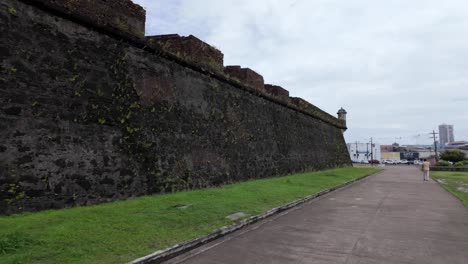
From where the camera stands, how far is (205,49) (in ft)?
43.9

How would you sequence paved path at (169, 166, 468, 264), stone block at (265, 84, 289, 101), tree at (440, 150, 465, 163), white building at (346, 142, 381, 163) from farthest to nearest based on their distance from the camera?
white building at (346, 142, 381, 163)
tree at (440, 150, 465, 163)
stone block at (265, 84, 289, 101)
paved path at (169, 166, 468, 264)

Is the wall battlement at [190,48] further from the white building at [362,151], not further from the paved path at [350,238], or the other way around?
the white building at [362,151]

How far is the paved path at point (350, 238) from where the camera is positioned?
16.2 ft

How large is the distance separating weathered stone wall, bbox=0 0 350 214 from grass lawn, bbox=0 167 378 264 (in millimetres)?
690

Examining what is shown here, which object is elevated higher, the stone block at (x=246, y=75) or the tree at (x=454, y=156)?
the stone block at (x=246, y=75)

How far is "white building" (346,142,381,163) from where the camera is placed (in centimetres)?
9604

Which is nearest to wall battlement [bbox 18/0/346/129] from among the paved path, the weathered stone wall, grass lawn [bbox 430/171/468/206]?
the weathered stone wall

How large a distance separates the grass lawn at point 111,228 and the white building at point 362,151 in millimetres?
93697

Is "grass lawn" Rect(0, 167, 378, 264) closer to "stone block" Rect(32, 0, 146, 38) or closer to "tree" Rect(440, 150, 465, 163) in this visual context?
"stone block" Rect(32, 0, 146, 38)

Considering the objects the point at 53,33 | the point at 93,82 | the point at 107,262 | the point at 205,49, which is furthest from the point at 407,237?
the point at 205,49

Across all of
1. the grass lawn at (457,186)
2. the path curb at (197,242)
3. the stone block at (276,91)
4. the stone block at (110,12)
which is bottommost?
the path curb at (197,242)

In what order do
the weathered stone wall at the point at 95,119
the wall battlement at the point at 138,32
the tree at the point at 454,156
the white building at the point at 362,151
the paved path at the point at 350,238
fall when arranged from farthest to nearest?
the white building at the point at 362,151, the tree at the point at 454,156, the wall battlement at the point at 138,32, the weathered stone wall at the point at 95,119, the paved path at the point at 350,238

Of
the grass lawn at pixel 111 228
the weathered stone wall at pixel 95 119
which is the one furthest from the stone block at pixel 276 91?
the grass lawn at pixel 111 228

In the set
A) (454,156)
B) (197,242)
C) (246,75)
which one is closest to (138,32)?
(197,242)
